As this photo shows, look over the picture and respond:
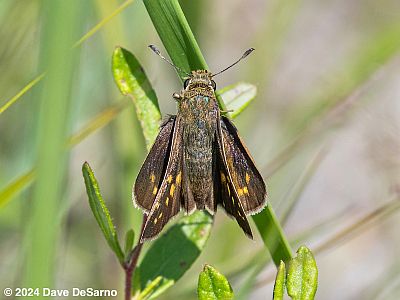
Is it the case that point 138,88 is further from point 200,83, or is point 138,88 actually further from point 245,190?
point 245,190

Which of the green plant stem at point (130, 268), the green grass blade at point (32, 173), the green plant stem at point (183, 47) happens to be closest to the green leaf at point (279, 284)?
the green plant stem at point (183, 47)

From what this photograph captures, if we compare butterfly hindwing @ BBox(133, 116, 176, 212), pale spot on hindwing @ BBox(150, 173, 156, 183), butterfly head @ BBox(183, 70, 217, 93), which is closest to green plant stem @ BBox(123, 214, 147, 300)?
butterfly hindwing @ BBox(133, 116, 176, 212)

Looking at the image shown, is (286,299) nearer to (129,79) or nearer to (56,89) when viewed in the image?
(129,79)

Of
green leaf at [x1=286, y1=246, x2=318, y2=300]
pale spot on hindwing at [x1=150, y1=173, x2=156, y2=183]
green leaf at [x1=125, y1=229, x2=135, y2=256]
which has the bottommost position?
green leaf at [x1=286, y1=246, x2=318, y2=300]

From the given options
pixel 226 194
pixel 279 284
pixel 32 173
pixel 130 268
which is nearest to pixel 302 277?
pixel 279 284

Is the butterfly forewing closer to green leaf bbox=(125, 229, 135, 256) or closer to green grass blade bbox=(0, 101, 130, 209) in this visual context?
green leaf bbox=(125, 229, 135, 256)

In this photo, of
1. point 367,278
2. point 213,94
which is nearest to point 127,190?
point 213,94

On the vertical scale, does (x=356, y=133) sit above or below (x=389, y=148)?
above
